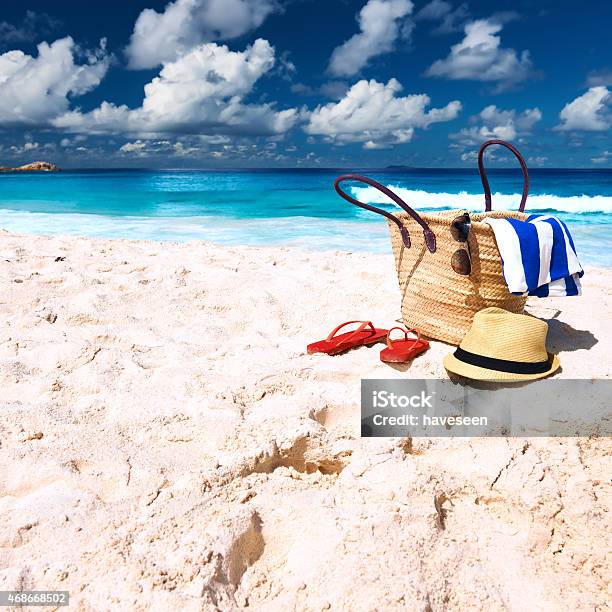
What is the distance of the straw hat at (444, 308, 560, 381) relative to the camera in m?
2.06

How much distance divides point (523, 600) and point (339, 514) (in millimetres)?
496

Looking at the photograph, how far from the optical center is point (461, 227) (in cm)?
228

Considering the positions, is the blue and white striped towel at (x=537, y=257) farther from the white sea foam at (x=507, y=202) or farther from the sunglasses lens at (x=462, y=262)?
the white sea foam at (x=507, y=202)

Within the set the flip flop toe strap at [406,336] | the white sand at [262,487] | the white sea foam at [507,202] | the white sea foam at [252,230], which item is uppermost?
the white sea foam at [507,202]

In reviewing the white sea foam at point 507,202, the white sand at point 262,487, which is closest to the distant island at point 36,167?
the white sea foam at point 507,202

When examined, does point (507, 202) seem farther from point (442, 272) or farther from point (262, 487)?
point (262, 487)

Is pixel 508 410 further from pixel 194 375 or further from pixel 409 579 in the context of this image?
pixel 194 375

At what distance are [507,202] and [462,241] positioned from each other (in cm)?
1555

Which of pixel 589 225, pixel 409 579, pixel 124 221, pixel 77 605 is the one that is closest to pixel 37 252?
pixel 77 605

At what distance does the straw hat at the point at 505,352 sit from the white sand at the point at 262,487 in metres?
0.18

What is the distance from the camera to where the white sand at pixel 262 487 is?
4.20ft

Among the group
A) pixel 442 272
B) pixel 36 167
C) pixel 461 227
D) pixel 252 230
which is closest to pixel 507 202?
pixel 252 230

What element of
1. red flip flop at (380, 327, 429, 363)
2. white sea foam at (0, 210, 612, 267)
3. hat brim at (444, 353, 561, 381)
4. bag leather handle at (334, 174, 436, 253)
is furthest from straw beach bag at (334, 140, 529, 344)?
white sea foam at (0, 210, 612, 267)

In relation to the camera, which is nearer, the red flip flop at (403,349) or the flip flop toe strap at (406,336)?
the red flip flop at (403,349)
